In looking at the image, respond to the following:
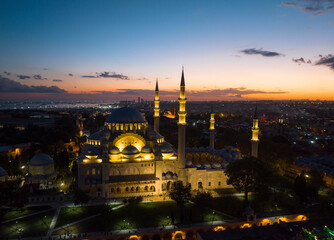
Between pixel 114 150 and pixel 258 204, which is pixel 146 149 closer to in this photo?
pixel 114 150

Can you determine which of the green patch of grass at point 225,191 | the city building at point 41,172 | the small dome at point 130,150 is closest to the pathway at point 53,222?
the city building at point 41,172

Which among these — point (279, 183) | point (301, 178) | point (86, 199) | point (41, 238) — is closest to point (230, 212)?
point (301, 178)

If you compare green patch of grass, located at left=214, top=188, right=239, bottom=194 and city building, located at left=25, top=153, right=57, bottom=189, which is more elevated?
city building, located at left=25, top=153, right=57, bottom=189

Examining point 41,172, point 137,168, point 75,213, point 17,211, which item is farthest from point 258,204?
point 41,172

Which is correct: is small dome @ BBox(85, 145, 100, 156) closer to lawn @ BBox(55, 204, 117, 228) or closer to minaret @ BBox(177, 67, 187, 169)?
lawn @ BBox(55, 204, 117, 228)

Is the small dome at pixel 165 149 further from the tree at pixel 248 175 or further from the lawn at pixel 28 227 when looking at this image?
the lawn at pixel 28 227

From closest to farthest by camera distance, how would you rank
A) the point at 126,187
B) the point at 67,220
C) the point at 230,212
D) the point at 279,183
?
1. the point at 67,220
2. the point at 230,212
3. the point at 126,187
4. the point at 279,183

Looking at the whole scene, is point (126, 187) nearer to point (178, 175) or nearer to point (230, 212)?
point (178, 175)

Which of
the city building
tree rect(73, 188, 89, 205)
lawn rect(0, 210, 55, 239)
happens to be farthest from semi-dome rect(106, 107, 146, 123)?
lawn rect(0, 210, 55, 239)
